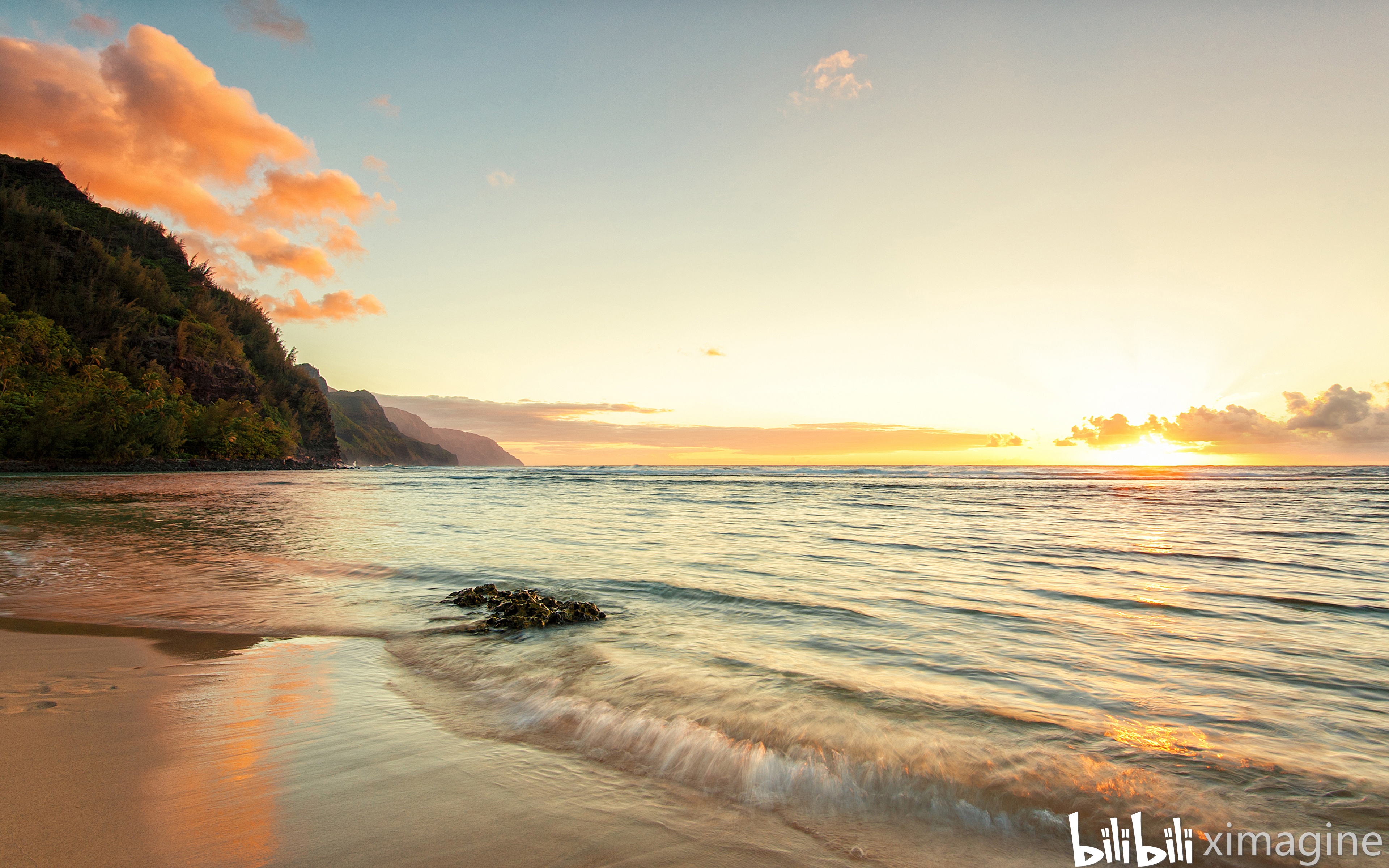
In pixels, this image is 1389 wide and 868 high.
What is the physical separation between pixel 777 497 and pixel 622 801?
32.1 m

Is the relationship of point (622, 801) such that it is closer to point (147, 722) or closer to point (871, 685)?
point (871, 685)

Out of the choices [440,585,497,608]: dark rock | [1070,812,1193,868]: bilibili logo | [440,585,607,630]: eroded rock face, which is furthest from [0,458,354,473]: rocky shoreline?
[1070,812,1193,868]: bilibili logo

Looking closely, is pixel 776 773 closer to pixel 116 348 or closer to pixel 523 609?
pixel 523 609

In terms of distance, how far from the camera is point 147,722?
3947 millimetres

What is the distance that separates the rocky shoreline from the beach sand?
6967 cm

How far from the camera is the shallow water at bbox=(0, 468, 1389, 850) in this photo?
360cm

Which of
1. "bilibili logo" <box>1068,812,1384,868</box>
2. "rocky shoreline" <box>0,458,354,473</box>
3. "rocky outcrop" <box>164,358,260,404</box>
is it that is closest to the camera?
"bilibili logo" <box>1068,812,1384,868</box>

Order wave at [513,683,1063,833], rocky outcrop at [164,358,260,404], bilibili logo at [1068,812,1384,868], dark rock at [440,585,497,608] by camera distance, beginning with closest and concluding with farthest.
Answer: bilibili logo at [1068,812,1384,868]
wave at [513,683,1063,833]
dark rock at [440,585,497,608]
rocky outcrop at [164,358,260,404]

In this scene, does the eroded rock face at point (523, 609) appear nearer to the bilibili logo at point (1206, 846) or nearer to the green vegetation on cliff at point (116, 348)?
the bilibili logo at point (1206, 846)

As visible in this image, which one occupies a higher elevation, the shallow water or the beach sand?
the beach sand

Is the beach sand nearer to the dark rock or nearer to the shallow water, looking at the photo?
the shallow water

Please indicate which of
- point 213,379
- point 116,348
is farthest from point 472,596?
point 213,379

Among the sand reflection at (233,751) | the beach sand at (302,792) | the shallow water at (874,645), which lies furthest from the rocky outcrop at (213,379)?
the beach sand at (302,792)

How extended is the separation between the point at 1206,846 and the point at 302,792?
4.86 m
